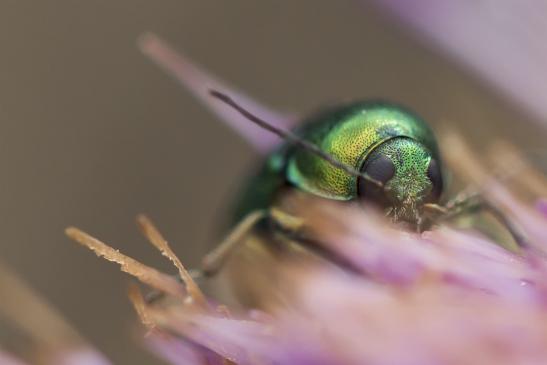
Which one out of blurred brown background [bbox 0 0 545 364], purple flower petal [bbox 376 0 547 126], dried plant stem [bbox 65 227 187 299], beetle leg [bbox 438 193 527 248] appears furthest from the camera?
blurred brown background [bbox 0 0 545 364]

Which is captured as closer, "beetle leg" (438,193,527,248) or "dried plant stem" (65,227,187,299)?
"dried plant stem" (65,227,187,299)

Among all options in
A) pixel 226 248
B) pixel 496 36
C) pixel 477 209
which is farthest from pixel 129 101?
pixel 477 209

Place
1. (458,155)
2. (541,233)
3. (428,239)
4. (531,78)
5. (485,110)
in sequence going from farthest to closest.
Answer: (485,110) → (531,78) → (458,155) → (541,233) → (428,239)

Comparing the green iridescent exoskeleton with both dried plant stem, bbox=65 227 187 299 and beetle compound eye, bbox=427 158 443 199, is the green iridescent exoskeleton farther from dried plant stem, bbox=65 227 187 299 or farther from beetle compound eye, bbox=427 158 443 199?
dried plant stem, bbox=65 227 187 299

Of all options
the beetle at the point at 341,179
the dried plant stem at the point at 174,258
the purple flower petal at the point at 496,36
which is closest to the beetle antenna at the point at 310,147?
the beetle at the point at 341,179

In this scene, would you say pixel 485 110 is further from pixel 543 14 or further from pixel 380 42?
pixel 380 42

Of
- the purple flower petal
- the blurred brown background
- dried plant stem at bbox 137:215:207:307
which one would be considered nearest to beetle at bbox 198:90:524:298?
dried plant stem at bbox 137:215:207:307

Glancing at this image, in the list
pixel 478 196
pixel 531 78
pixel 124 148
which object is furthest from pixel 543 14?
pixel 124 148
